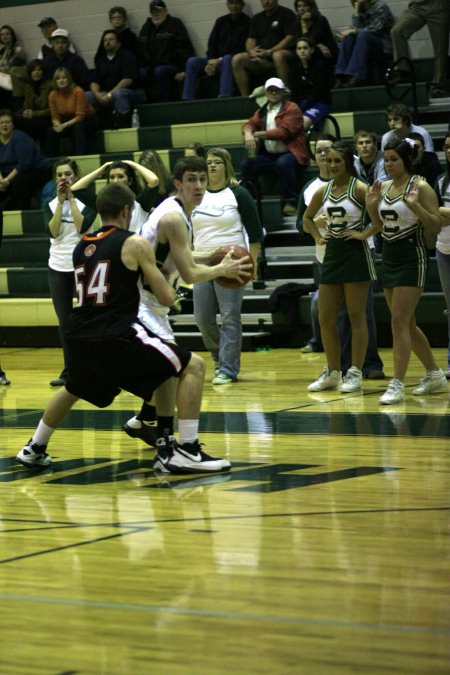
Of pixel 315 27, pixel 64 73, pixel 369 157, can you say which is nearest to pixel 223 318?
pixel 369 157

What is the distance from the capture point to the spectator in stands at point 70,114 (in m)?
14.0

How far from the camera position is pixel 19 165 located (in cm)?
1345

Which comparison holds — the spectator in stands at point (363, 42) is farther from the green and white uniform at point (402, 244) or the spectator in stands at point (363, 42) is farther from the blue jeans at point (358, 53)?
the green and white uniform at point (402, 244)

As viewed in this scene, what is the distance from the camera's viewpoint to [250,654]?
2988 millimetres

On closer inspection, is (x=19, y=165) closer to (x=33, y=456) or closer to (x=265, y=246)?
(x=265, y=246)

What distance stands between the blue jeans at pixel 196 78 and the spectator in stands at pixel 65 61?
1288 millimetres

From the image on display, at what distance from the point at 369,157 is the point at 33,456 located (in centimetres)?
512

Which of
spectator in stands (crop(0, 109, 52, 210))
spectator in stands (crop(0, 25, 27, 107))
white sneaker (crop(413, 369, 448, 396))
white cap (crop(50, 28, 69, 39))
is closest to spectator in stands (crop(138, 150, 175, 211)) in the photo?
white sneaker (crop(413, 369, 448, 396))

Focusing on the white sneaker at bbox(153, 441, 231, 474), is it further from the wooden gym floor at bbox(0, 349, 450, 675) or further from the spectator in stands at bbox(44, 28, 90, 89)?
the spectator in stands at bbox(44, 28, 90, 89)

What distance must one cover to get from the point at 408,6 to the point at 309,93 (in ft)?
4.46

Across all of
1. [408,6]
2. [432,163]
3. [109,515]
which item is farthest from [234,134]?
[109,515]

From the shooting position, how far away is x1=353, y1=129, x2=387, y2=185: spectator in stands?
9.92 metres

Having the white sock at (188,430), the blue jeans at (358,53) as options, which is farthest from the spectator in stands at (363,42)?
the white sock at (188,430)

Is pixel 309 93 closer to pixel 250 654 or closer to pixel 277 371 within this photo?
pixel 277 371
